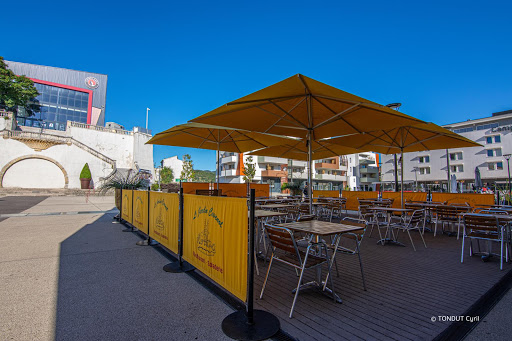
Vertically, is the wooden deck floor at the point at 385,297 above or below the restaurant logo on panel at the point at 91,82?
below

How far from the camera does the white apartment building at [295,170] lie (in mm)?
51750

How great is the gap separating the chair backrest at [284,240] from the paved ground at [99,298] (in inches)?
36.3

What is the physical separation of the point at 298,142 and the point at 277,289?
614 cm

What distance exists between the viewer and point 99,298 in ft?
10.2

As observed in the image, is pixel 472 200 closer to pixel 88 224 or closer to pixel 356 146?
pixel 356 146

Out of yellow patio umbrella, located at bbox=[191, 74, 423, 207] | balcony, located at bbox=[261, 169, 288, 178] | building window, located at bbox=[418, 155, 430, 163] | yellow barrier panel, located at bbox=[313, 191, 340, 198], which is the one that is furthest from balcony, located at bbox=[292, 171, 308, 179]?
yellow patio umbrella, located at bbox=[191, 74, 423, 207]

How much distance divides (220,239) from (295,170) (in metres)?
53.3

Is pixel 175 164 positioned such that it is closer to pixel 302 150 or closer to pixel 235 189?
pixel 235 189

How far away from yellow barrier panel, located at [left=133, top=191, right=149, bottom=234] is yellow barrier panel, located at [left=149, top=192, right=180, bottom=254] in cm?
43

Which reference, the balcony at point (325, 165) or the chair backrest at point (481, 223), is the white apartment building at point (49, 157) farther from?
the balcony at point (325, 165)

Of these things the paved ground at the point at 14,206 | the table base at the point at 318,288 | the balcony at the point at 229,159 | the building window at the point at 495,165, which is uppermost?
the balcony at the point at 229,159

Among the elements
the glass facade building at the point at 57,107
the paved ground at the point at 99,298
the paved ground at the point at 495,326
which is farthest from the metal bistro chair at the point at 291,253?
the glass facade building at the point at 57,107

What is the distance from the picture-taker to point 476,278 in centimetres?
367

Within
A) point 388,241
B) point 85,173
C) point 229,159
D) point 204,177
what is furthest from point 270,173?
point 204,177
